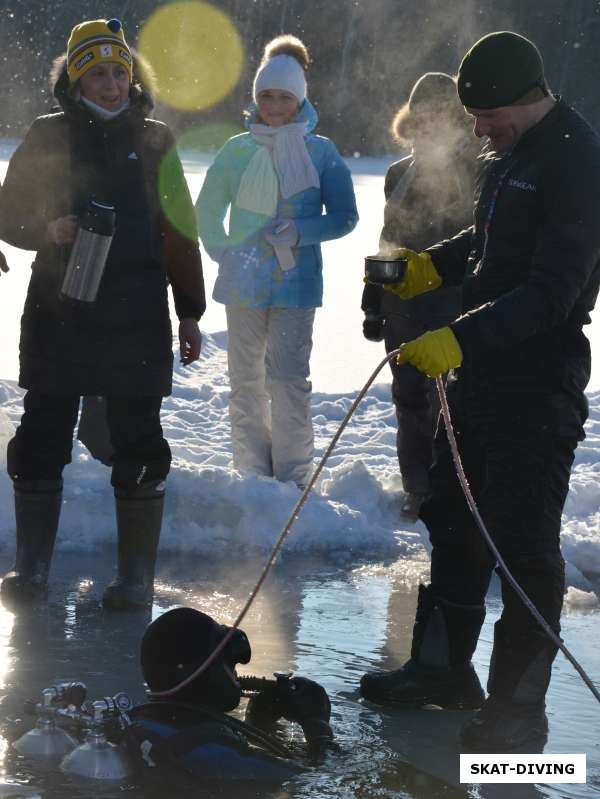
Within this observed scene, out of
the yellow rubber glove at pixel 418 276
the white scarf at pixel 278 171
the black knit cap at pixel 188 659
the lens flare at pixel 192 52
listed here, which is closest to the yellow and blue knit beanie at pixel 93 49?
the yellow rubber glove at pixel 418 276

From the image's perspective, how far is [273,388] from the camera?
669 cm

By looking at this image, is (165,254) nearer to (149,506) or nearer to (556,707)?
(149,506)

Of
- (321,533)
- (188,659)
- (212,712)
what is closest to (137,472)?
(321,533)

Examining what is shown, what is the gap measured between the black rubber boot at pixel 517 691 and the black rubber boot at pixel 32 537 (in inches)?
67.8

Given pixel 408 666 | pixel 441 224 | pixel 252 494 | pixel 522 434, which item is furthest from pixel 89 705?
pixel 441 224

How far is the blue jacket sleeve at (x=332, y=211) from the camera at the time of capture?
6.54 m

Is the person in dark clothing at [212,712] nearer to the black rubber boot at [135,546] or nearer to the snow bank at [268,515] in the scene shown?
the black rubber boot at [135,546]

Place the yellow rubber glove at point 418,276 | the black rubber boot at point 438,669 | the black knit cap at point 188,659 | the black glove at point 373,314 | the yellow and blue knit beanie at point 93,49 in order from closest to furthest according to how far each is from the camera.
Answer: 1. the black knit cap at point 188,659
2. the black rubber boot at point 438,669
3. the yellow rubber glove at point 418,276
4. the yellow and blue knit beanie at point 93,49
5. the black glove at point 373,314

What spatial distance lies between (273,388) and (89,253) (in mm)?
2166

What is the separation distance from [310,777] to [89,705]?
1.89 ft

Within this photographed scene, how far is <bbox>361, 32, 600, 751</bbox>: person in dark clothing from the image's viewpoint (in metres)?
3.63

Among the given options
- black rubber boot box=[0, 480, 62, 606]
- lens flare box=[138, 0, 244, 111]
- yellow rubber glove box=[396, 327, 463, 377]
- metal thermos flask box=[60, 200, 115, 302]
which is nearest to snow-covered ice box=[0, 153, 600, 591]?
black rubber boot box=[0, 480, 62, 606]

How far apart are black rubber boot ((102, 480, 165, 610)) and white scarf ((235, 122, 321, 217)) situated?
80.6 inches

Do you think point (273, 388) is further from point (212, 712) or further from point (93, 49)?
point (212, 712)
